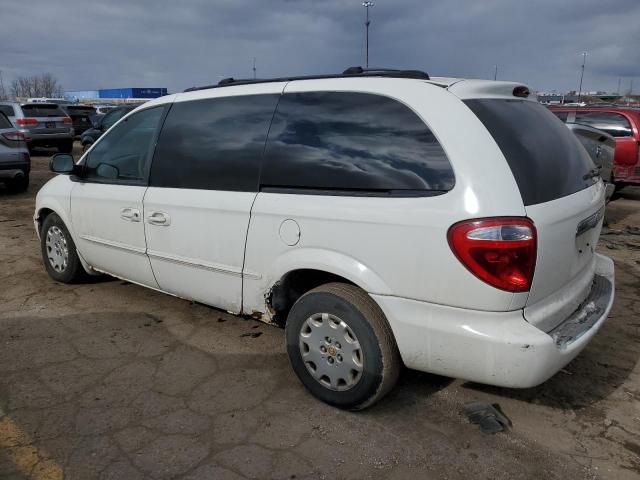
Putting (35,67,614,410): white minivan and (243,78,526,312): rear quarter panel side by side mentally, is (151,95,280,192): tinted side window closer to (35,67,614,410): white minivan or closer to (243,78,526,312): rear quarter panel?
(35,67,614,410): white minivan

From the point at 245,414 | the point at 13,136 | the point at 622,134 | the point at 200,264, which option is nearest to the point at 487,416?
the point at 245,414

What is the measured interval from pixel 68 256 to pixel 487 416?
12.5ft

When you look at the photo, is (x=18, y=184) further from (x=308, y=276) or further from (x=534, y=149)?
(x=534, y=149)

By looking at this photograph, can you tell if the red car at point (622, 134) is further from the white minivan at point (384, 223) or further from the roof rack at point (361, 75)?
the roof rack at point (361, 75)

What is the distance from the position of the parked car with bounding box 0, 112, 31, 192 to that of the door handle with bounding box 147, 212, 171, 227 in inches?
297

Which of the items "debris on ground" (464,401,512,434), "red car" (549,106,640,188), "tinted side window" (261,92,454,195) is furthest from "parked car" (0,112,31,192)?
"red car" (549,106,640,188)

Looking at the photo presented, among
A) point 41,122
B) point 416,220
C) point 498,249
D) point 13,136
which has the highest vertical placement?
point 41,122

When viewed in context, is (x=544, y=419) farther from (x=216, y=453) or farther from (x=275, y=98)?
(x=275, y=98)

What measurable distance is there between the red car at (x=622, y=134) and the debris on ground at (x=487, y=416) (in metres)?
7.89

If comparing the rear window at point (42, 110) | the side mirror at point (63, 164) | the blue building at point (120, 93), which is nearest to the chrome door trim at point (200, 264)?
the side mirror at point (63, 164)

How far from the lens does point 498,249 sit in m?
2.26

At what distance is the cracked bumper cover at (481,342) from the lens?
91.4 inches

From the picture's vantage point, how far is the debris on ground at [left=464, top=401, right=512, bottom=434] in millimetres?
2721

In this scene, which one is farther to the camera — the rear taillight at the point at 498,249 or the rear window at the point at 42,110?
the rear window at the point at 42,110
